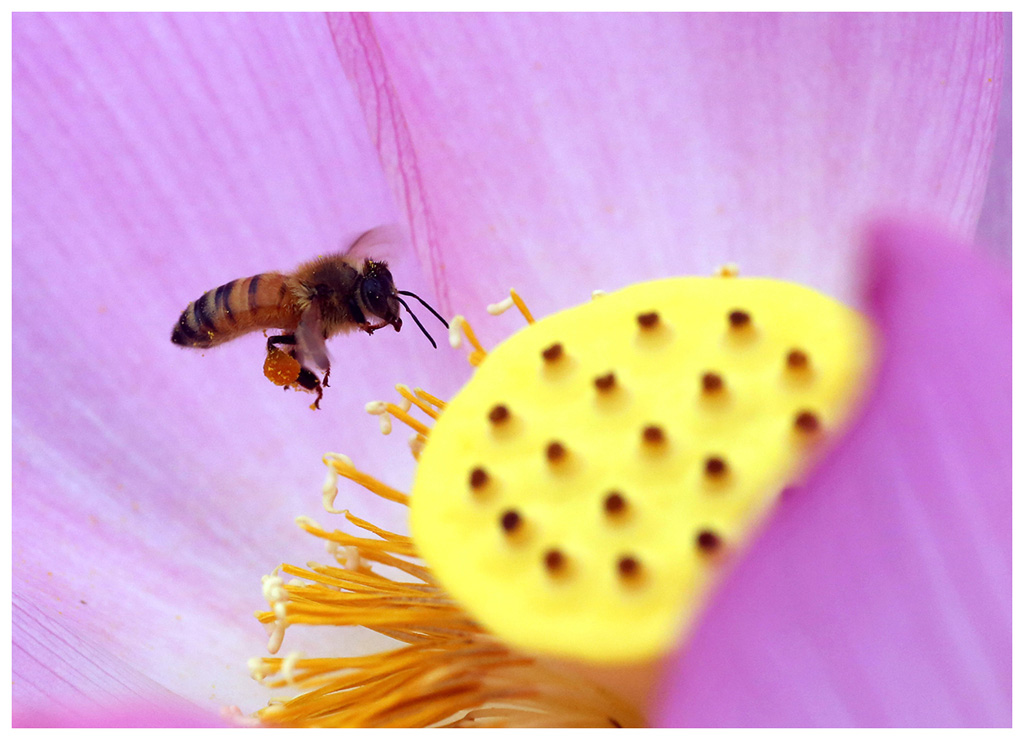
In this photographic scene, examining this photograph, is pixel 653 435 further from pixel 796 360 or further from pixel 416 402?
pixel 416 402

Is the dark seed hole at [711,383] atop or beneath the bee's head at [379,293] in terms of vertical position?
beneath

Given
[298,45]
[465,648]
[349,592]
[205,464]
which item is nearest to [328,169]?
[298,45]

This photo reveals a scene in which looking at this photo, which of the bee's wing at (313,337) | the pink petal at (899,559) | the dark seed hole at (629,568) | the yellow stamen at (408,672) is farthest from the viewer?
the bee's wing at (313,337)

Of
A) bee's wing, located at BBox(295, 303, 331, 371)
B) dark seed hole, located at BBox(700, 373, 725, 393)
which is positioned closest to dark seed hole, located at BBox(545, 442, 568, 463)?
dark seed hole, located at BBox(700, 373, 725, 393)

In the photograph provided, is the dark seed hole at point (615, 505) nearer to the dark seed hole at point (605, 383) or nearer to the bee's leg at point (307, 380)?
the dark seed hole at point (605, 383)

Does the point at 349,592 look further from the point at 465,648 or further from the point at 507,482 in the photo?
the point at 507,482

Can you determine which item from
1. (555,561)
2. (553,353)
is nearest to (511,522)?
(555,561)

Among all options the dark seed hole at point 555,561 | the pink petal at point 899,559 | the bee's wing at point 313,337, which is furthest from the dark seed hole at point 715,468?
the bee's wing at point 313,337
